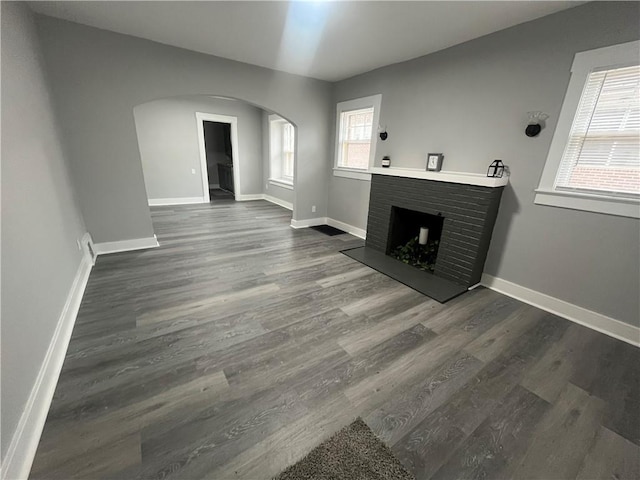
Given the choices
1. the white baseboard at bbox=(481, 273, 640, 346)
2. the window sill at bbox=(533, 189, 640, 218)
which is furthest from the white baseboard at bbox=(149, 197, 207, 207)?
the window sill at bbox=(533, 189, 640, 218)

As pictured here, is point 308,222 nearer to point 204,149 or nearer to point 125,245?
point 125,245

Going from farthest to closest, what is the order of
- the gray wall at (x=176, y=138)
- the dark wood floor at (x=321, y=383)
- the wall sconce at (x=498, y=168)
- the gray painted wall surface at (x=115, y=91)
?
1. the gray wall at (x=176, y=138)
2. the gray painted wall surface at (x=115, y=91)
3. the wall sconce at (x=498, y=168)
4. the dark wood floor at (x=321, y=383)

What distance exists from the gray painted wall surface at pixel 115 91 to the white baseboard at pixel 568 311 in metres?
4.04

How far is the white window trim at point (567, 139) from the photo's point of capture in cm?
192

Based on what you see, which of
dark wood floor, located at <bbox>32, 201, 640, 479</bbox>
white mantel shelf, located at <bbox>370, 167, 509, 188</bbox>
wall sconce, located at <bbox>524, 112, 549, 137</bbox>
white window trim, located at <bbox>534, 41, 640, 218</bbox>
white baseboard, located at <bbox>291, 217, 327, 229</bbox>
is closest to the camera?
dark wood floor, located at <bbox>32, 201, 640, 479</bbox>

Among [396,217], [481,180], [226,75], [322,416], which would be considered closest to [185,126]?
[226,75]

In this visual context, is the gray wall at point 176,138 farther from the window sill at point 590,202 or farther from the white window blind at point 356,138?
the window sill at point 590,202

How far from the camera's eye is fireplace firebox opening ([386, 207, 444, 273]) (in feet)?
11.2

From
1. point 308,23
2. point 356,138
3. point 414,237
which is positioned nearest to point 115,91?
point 308,23

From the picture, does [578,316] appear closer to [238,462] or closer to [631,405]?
[631,405]

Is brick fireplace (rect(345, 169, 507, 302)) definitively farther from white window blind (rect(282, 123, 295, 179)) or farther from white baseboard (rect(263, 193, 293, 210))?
white window blind (rect(282, 123, 295, 179))

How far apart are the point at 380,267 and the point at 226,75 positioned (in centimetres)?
339

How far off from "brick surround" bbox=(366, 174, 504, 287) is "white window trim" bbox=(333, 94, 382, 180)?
0.84 m

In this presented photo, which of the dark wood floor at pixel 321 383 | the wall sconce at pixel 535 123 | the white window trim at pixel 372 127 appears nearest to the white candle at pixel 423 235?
the dark wood floor at pixel 321 383
